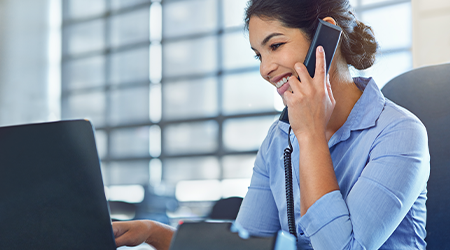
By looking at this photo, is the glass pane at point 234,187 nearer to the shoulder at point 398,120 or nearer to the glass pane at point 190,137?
the glass pane at point 190,137

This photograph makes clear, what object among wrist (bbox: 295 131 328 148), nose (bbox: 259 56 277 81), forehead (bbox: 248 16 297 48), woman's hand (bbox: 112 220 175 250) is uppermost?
forehead (bbox: 248 16 297 48)

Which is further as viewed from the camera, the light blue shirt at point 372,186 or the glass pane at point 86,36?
the glass pane at point 86,36

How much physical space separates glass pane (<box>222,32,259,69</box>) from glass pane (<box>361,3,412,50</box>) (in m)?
1.34

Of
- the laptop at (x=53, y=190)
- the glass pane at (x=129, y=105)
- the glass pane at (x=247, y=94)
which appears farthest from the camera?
the glass pane at (x=129, y=105)

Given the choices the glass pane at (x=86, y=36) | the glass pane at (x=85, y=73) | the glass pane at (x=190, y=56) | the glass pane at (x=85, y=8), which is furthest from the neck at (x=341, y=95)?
the glass pane at (x=85, y=8)

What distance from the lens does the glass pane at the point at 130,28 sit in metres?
4.57

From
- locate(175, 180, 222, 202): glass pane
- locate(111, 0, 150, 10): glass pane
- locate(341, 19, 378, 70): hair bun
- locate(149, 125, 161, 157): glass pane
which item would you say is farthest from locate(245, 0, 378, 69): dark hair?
locate(111, 0, 150, 10): glass pane

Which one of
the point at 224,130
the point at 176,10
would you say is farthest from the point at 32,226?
the point at 176,10

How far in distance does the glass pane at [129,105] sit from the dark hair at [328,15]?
359 centimetres

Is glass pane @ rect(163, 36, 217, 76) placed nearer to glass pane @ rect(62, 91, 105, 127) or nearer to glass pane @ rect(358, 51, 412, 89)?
glass pane @ rect(62, 91, 105, 127)

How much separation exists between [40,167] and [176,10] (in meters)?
4.22

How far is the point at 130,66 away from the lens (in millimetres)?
4613

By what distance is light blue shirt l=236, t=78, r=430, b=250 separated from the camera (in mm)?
701

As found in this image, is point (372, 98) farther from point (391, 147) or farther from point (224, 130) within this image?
point (224, 130)
